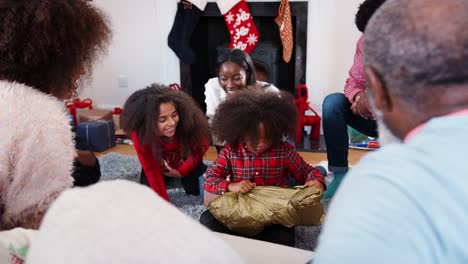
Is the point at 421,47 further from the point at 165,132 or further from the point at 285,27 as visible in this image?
the point at 285,27

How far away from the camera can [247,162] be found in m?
1.51

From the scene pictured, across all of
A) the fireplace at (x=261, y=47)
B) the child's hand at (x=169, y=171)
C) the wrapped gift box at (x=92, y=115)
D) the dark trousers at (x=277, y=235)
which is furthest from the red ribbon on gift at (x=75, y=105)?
the dark trousers at (x=277, y=235)

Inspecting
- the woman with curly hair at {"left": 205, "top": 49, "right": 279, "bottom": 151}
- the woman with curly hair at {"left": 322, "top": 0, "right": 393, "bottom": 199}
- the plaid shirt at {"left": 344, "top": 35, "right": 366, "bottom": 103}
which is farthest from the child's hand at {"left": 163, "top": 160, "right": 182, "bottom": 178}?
the plaid shirt at {"left": 344, "top": 35, "right": 366, "bottom": 103}

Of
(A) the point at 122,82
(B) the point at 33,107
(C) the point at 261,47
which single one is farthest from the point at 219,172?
(A) the point at 122,82

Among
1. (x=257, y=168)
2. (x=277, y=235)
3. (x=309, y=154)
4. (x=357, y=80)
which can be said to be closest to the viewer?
(x=277, y=235)

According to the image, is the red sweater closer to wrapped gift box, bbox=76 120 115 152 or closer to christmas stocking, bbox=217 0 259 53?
wrapped gift box, bbox=76 120 115 152

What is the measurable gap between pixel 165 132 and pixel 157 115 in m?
0.08

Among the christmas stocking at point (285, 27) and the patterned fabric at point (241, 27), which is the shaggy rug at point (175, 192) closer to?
the patterned fabric at point (241, 27)

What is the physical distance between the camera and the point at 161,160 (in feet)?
6.06

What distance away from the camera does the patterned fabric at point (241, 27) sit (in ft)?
9.32

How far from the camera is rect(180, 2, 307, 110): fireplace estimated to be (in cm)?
280

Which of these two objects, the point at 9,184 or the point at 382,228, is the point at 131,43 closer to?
the point at 9,184

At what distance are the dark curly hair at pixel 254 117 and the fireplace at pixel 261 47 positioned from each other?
1.32 meters

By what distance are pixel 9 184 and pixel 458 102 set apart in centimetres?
82
